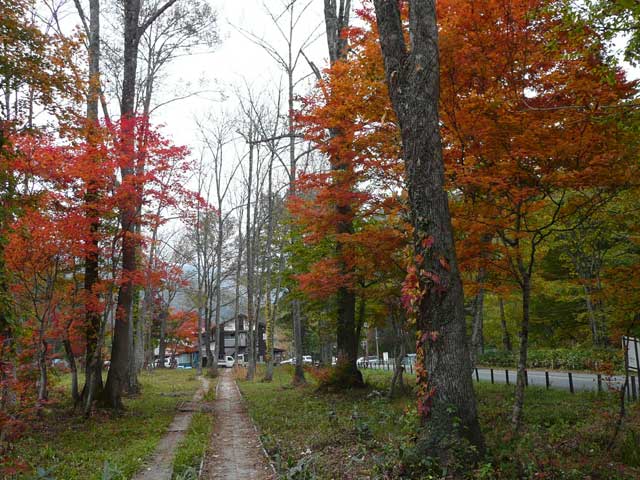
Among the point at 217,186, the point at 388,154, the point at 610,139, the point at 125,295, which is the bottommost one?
the point at 125,295

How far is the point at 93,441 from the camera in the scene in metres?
10.6

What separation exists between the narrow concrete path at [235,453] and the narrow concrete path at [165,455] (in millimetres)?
599

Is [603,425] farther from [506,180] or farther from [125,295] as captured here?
[125,295]

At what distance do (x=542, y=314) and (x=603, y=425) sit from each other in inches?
949

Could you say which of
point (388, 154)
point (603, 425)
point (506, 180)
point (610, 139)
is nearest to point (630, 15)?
point (610, 139)

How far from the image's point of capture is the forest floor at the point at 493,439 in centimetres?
617

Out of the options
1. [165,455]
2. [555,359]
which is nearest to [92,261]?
[165,455]

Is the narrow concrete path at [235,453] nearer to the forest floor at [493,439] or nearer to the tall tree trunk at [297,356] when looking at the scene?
the forest floor at [493,439]

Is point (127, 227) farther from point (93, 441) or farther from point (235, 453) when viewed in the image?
point (235, 453)

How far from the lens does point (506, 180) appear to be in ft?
27.5

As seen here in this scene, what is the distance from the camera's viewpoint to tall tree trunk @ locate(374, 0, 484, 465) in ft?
20.9

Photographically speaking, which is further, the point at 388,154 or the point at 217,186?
the point at 217,186

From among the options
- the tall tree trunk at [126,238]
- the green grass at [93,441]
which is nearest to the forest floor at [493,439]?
the green grass at [93,441]

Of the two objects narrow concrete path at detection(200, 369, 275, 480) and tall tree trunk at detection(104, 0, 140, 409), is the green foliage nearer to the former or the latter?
narrow concrete path at detection(200, 369, 275, 480)
